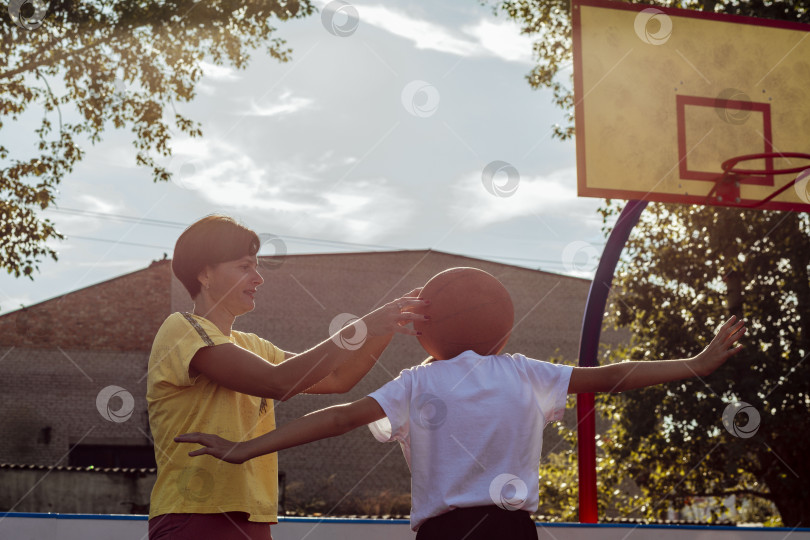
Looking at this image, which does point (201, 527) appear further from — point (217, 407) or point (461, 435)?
point (461, 435)

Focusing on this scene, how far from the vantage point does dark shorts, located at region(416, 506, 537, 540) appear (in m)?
2.04

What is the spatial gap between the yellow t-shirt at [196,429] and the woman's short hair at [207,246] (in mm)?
182

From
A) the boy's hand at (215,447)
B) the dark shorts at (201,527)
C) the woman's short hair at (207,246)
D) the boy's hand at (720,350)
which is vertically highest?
the woman's short hair at (207,246)

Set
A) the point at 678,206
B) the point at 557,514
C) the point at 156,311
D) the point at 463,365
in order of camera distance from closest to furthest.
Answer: the point at 463,365 → the point at 678,206 → the point at 557,514 → the point at 156,311

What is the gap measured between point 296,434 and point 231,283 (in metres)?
0.63

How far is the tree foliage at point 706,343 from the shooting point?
12.2m

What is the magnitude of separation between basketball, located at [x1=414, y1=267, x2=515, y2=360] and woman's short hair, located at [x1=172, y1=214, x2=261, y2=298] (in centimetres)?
68

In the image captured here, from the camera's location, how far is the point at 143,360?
22.9m

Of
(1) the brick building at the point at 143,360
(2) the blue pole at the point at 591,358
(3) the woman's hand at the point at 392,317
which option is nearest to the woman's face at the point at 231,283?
(3) the woman's hand at the point at 392,317

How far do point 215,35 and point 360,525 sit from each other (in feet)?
35.3

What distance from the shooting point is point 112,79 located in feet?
41.7

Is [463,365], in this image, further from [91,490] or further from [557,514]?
[557,514]

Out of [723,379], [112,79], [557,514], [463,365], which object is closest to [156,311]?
[112,79]

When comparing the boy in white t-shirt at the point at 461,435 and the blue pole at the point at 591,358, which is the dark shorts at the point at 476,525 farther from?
the blue pole at the point at 591,358
